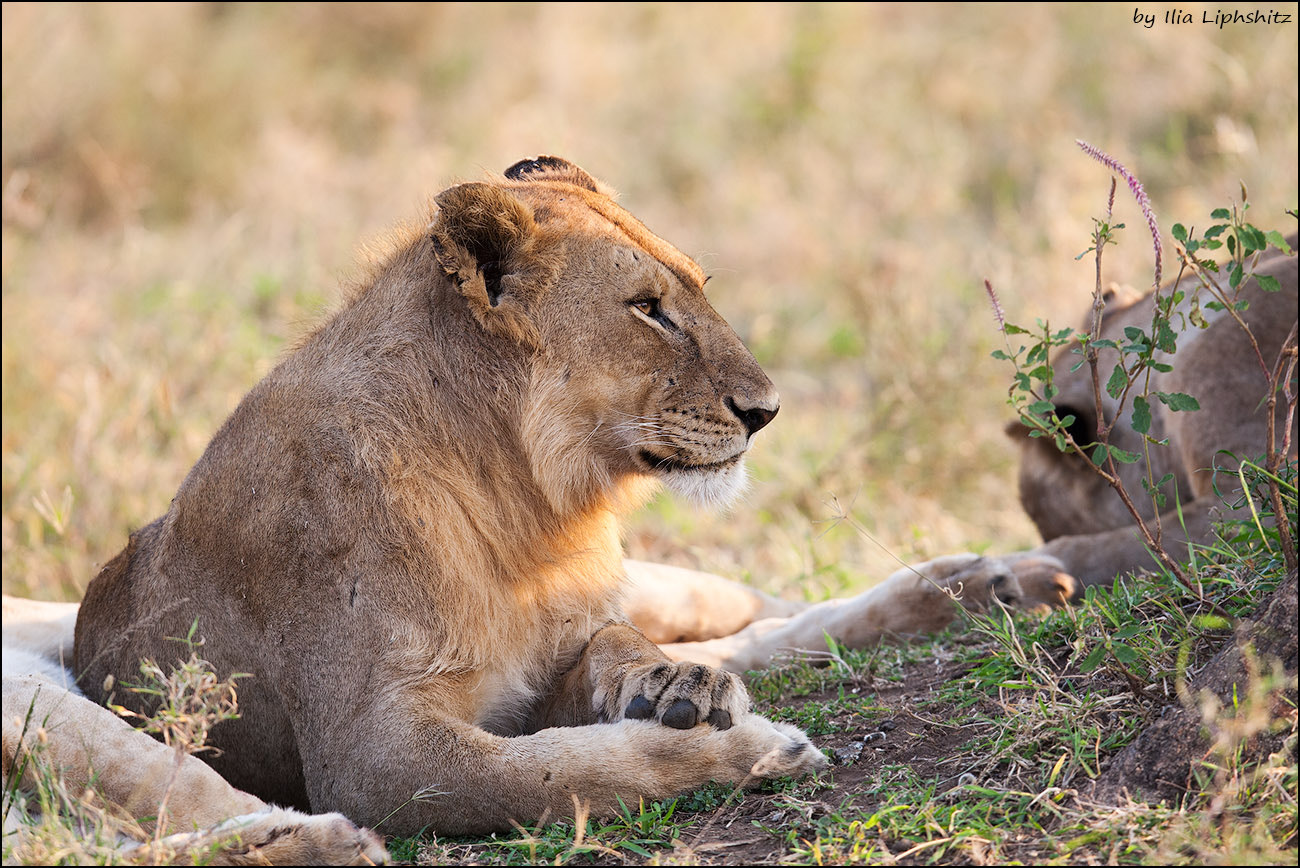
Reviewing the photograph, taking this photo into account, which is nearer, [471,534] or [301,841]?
[301,841]

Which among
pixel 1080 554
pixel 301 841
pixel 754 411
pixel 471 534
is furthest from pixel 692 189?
pixel 301 841

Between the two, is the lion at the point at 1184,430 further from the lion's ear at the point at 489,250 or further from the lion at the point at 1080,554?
the lion's ear at the point at 489,250

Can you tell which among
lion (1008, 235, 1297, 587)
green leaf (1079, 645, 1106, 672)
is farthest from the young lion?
lion (1008, 235, 1297, 587)

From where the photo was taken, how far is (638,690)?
2.81 meters

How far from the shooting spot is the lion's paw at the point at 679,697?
A: 2723 millimetres

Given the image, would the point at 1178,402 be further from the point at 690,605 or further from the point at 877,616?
the point at 690,605

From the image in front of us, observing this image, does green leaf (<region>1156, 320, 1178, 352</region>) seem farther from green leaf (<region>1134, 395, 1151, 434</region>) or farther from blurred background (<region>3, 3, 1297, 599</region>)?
blurred background (<region>3, 3, 1297, 599</region>)

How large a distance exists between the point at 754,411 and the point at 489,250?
0.72 metres

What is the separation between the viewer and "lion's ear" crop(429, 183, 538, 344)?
2906 mm

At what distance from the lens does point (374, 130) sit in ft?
41.2

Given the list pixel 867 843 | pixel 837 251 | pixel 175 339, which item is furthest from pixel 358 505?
pixel 837 251

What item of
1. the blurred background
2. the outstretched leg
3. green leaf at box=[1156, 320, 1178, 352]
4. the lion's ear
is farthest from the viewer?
the blurred background

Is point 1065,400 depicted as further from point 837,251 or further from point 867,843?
point 837,251

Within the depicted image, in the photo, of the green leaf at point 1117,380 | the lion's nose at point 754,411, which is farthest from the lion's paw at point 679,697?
the green leaf at point 1117,380
